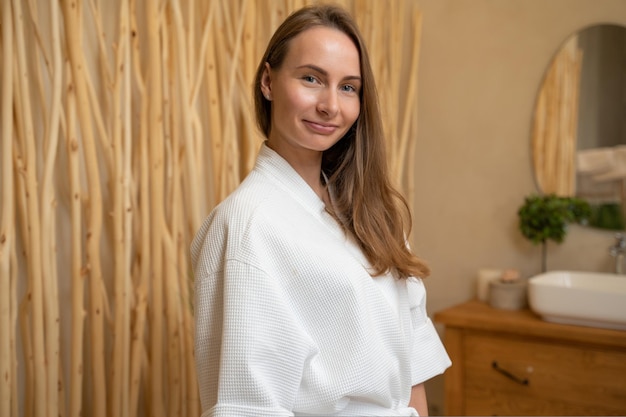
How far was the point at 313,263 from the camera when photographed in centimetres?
121

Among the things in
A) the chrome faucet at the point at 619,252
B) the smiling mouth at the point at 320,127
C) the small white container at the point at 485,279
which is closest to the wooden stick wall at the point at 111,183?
the smiling mouth at the point at 320,127

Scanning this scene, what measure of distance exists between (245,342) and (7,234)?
73cm

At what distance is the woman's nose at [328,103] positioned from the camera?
129 centimetres

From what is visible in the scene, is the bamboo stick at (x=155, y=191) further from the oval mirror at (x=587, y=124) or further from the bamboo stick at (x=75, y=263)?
the oval mirror at (x=587, y=124)

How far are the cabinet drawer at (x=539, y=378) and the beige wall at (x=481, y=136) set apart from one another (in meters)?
0.53

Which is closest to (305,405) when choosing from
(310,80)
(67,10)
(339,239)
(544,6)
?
(339,239)

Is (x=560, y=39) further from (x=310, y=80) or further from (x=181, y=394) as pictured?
(x=181, y=394)

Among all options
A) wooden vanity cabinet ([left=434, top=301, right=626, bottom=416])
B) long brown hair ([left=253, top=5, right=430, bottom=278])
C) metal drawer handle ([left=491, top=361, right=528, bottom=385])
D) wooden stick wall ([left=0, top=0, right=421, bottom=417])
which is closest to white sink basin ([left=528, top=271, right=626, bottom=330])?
wooden vanity cabinet ([left=434, top=301, right=626, bottom=416])

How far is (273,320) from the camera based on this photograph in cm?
114

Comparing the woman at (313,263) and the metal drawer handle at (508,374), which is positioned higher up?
the woman at (313,263)

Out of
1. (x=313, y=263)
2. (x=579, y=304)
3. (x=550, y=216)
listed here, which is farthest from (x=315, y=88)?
(x=550, y=216)

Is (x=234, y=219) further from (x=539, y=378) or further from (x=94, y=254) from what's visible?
(x=539, y=378)

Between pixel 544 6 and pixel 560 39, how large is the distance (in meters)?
0.15

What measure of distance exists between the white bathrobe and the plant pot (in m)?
1.24
